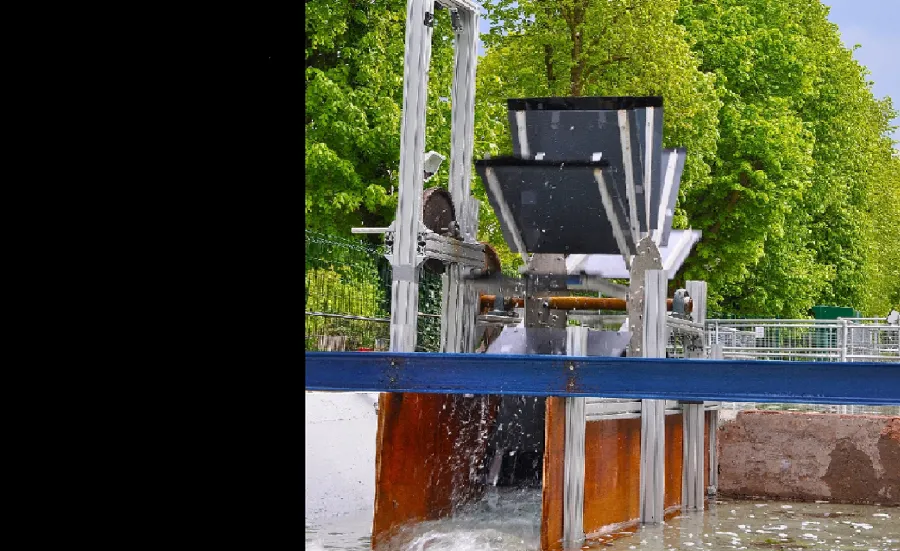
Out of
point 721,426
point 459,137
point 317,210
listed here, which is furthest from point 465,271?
point 317,210

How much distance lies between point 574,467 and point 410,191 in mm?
2677

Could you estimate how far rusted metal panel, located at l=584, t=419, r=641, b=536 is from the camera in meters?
9.86

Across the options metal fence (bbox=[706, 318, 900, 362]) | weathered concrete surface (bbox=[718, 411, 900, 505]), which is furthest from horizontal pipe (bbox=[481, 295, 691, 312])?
metal fence (bbox=[706, 318, 900, 362])

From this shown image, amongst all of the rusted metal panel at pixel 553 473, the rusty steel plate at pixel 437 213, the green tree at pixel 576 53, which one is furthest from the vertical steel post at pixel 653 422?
the green tree at pixel 576 53

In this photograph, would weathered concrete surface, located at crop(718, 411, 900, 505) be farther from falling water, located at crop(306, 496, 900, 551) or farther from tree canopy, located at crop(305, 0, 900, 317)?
tree canopy, located at crop(305, 0, 900, 317)

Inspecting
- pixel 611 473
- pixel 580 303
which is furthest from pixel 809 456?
pixel 611 473

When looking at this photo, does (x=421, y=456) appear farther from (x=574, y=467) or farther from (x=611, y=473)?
(x=611, y=473)

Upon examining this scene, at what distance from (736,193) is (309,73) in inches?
524

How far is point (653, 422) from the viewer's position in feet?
35.8

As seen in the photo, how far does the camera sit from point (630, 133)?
505 inches

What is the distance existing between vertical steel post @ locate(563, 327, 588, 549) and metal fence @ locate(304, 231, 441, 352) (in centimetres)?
318
